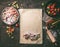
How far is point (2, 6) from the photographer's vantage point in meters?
1.75

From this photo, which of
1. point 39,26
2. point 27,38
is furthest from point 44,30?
point 27,38

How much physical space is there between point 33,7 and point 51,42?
366 mm

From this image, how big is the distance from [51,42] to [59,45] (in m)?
0.08

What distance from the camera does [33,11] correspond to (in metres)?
1.73

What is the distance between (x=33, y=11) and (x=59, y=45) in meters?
0.40

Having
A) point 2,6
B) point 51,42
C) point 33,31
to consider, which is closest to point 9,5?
point 2,6

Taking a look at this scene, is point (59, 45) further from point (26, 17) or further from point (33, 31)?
point (26, 17)

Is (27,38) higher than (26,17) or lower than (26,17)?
lower

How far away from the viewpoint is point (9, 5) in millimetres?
1749

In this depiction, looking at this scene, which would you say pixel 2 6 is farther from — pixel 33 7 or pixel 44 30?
pixel 44 30

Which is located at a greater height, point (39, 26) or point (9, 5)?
point (9, 5)

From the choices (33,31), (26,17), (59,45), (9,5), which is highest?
(9,5)

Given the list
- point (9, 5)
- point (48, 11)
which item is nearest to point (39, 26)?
point (48, 11)

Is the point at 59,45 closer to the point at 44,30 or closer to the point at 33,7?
the point at 44,30
